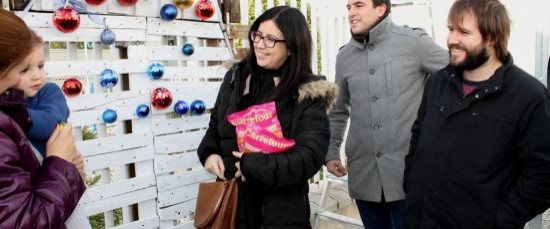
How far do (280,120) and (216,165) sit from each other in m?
A: 0.35

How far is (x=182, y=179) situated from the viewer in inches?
125

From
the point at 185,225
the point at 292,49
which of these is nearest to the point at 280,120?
the point at 292,49

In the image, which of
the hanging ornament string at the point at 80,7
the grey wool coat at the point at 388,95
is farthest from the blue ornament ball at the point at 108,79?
the grey wool coat at the point at 388,95

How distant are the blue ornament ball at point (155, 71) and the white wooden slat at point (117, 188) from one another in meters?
0.58

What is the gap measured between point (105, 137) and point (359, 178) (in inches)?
53.5

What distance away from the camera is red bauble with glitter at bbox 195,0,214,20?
121 inches

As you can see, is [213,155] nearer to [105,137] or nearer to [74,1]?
[105,137]

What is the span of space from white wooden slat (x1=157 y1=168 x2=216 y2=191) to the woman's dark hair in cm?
120

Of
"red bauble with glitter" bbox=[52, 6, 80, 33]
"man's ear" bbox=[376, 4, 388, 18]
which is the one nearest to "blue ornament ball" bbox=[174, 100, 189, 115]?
"red bauble with glitter" bbox=[52, 6, 80, 33]

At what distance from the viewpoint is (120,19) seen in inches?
107

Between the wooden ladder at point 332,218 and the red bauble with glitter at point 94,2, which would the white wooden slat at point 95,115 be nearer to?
the red bauble with glitter at point 94,2

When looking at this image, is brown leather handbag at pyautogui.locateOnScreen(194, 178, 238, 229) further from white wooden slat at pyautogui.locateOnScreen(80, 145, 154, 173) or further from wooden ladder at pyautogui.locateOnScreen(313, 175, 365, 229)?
wooden ladder at pyautogui.locateOnScreen(313, 175, 365, 229)

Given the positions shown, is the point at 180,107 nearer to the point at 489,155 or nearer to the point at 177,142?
the point at 177,142

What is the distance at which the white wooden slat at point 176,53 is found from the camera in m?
2.87
